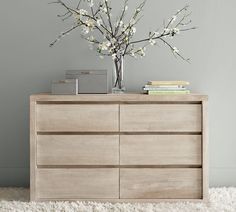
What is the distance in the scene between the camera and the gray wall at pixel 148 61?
342 centimetres

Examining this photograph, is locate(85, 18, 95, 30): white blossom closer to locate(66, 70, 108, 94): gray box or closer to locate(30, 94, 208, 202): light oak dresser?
locate(66, 70, 108, 94): gray box

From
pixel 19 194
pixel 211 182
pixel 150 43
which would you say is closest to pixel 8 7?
pixel 150 43

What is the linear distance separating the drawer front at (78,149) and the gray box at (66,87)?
307mm

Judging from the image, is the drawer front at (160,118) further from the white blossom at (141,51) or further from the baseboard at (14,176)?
the baseboard at (14,176)

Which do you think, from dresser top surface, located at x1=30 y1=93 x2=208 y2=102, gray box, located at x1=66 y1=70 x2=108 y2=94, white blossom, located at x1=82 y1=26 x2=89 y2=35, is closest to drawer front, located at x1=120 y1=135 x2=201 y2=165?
dresser top surface, located at x1=30 y1=93 x2=208 y2=102

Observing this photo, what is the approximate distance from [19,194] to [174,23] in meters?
1.79

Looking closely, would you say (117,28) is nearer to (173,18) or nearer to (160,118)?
(173,18)

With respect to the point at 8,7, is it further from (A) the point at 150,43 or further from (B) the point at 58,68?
(A) the point at 150,43

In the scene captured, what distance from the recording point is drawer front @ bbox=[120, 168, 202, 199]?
2938 millimetres

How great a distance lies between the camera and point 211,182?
3.44 metres

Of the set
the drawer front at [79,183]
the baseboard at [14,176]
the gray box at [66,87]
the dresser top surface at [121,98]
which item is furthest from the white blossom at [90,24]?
the baseboard at [14,176]

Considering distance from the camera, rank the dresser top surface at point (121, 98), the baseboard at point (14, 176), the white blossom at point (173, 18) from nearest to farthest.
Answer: the dresser top surface at point (121, 98) → the white blossom at point (173, 18) → the baseboard at point (14, 176)

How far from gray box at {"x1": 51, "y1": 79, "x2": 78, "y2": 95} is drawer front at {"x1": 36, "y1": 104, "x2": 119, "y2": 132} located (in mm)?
104

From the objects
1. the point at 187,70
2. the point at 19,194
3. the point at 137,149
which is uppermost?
the point at 187,70
